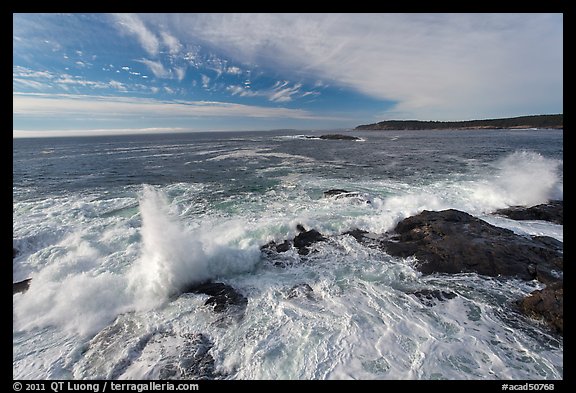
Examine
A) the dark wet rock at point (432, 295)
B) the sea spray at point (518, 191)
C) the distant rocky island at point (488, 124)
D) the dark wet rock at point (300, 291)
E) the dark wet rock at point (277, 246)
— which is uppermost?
the distant rocky island at point (488, 124)

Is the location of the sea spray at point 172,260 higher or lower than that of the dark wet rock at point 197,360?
higher

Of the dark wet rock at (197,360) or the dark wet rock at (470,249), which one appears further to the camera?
the dark wet rock at (470,249)

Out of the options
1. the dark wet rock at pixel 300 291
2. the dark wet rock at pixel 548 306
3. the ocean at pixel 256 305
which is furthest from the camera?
the dark wet rock at pixel 300 291

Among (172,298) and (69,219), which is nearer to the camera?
(172,298)

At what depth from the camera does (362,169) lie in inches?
1223

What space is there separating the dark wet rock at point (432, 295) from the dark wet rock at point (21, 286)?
13.4 meters

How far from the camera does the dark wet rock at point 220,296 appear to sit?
7969 millimetres

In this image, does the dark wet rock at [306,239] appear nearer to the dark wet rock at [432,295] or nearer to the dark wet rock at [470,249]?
the dark wet rock at [470,249]

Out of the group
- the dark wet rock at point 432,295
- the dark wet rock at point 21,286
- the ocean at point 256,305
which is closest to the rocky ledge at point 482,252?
the ocean at point 256,305

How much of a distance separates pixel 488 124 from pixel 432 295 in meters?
176
